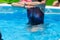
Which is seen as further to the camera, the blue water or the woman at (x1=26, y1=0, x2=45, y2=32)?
the woman at (x1=26, y1=0, x2=45, y2=32)

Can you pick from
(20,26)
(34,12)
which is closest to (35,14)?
(34,12)

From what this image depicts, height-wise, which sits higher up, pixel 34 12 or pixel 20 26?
pixel 34 12

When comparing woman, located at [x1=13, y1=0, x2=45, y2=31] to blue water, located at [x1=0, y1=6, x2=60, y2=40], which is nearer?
blue water, located at [x1=0, y1=6, x2=60, y2=40]

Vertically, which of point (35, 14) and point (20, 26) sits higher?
point (35, 14)

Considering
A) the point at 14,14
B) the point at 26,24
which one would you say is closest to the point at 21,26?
the point at 26,24

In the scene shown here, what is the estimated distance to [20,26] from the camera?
Answer: 5.81 ft

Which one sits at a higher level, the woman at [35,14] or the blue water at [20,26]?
the woman at [35,14]

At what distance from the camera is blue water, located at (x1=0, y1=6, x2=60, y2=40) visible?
4.99ft

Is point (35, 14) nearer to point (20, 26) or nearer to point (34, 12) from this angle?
point (34, 12)

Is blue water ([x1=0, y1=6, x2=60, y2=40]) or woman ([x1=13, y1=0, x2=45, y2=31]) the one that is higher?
woman ([x1=13, y1=0, x2=45, y2=31])

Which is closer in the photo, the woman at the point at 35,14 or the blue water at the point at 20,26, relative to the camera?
the blue water at the point at 20,26

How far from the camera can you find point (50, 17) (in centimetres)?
210

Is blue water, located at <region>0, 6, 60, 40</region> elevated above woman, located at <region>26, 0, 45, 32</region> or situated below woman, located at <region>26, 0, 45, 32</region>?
below

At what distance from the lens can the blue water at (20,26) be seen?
1.52 meters
